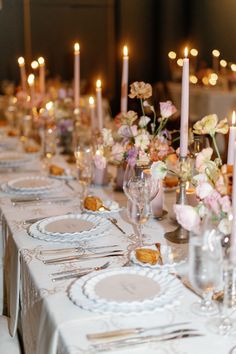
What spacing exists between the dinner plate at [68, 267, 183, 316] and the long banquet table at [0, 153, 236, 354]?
1 cm

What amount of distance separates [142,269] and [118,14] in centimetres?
779

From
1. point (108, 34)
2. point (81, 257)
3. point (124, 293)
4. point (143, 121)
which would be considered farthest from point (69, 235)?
point (108, 34)

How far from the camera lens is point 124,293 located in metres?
1.30

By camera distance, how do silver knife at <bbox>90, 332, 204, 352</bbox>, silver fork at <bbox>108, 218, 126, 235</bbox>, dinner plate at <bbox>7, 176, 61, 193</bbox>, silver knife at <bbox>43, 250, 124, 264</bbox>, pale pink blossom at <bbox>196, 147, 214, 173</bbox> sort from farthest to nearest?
dinner plate at <bbox>7, 176, 61, 193</bbox>
silver fork at <bbox>108, 218, 126, 235</bbox>
silver knife at <bbox>43, 250, 124, 264</bbox>
pale pink blossom at <bbox>196, 147, 214, 173</bbox>
silver knife at <bbox>90, 332, 204, 352</bbox>

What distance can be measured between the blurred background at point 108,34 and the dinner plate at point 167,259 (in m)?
6.85

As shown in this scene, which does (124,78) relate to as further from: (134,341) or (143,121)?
(134,341)

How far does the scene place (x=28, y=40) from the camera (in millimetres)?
8523

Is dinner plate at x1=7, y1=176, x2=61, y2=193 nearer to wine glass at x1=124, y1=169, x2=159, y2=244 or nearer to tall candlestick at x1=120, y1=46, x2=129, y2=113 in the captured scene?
tall candlestick at x1=120, y1=46, x2=129, y2=113

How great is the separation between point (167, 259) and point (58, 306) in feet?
→ 1.24

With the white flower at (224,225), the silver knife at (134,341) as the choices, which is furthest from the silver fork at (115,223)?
the silver knife at (134,341)

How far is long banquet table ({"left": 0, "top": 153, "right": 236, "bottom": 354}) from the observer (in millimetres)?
1139

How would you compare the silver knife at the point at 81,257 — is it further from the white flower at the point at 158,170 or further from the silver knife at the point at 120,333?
the silver knife at the point at 120,333

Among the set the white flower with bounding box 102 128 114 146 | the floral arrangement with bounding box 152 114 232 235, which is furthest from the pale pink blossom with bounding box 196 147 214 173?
the white flower with bounding box 102 128 114 146

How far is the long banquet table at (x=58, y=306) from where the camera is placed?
3.74 ft
